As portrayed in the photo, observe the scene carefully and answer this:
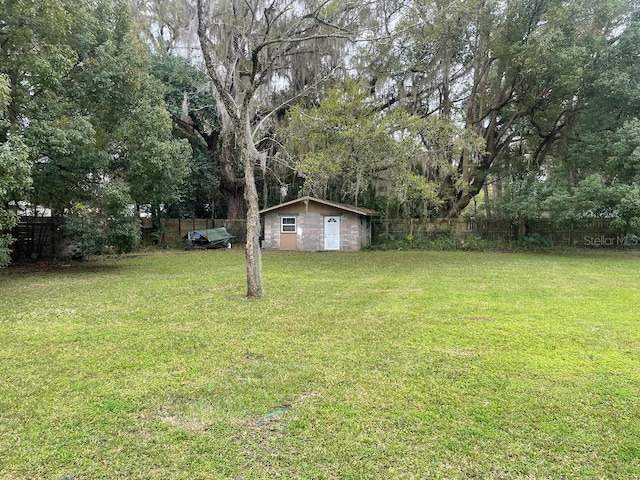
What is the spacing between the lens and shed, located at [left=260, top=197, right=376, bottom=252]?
57.2 ft

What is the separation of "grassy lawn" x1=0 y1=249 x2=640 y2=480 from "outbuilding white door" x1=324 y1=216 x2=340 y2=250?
1071 centimetres

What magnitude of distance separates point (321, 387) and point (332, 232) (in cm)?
1441

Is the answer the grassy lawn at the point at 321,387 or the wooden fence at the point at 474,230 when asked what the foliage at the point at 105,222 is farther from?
the wooden fence at the point at 474,230

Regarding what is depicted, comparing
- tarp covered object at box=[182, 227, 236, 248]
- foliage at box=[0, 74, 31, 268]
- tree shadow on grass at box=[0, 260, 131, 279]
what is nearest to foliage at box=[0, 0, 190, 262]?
foliage at box=[0, 74, 31, 268]

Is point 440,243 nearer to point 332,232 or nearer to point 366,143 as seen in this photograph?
point 332,232

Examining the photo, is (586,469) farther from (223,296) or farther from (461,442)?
(223,296)

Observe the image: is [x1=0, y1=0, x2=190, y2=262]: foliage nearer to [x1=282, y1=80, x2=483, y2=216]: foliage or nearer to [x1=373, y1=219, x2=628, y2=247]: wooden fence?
[x1=282, y1=80, x2=483, y2=216]: foliage

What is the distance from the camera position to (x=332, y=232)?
17.6m

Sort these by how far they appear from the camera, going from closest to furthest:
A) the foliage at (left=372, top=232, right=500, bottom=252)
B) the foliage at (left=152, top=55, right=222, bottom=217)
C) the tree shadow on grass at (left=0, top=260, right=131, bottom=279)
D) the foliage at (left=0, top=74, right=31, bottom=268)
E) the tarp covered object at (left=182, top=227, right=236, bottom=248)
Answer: the foliage at (left=0, top=74, right=31, bottom=268), the tree shadow on grass at (left=0, top=260, right=131, bottom=279), the foliage at (left=152, top=55, right=222, bottom=217), the foliage at (left=372, top=232, right=500, bottom=252), the tarp covered object at (left=182, top=227, right=236, bottom=248)

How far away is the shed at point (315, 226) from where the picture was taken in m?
17.4

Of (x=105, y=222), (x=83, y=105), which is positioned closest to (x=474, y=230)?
(x=105, y=222)

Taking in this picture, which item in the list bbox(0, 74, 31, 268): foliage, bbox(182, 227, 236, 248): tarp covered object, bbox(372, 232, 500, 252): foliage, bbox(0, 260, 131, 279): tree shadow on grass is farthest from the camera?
bbox(182, 227, 236, 248): tarp covered object

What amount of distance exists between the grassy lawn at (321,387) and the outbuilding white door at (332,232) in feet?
35.1

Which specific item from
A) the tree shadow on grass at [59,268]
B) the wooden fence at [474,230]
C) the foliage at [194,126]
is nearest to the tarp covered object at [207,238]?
the wooden fence at [474,230]
